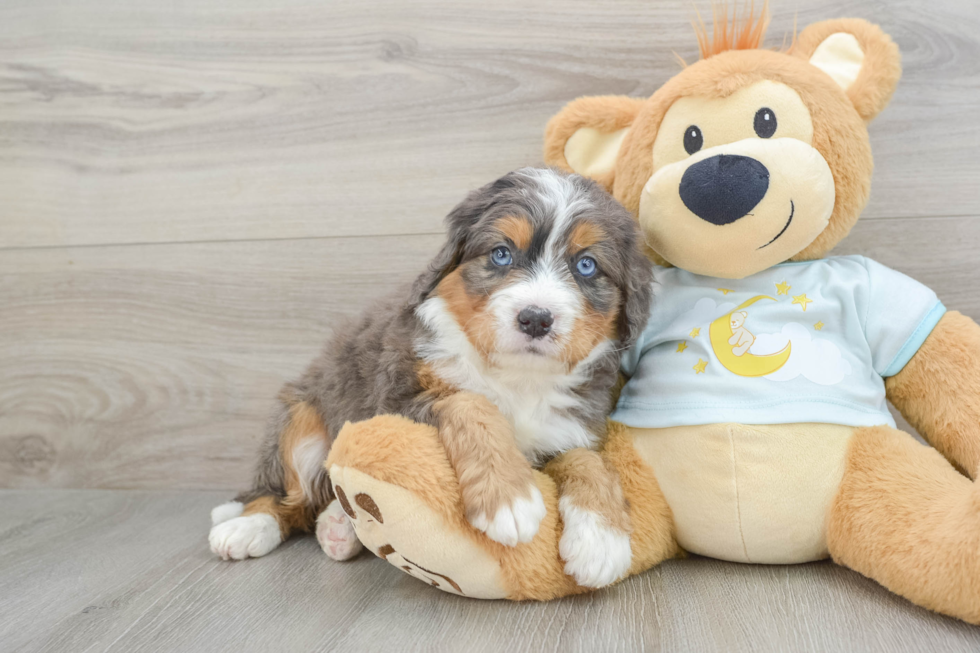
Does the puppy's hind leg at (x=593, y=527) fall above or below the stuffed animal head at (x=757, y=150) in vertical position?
below

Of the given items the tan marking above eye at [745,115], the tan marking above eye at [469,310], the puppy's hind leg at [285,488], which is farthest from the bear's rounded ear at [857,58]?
the puppy's hind leg at [285,488]

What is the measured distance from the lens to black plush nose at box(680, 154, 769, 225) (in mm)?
1448

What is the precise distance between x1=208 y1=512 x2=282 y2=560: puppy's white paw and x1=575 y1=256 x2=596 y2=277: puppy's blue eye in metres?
1.05

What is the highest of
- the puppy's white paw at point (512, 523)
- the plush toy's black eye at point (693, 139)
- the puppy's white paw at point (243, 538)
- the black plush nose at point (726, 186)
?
the plush toy's black eye at point (693, 139)

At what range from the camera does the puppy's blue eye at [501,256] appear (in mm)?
1463

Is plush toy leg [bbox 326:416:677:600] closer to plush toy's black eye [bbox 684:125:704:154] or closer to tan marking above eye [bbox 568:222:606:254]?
tan marking above eye [bbox 568:222:606:254]

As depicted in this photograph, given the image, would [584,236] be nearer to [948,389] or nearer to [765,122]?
[765,122]

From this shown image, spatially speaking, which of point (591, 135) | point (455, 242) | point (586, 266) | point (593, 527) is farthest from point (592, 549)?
point (591, 135)

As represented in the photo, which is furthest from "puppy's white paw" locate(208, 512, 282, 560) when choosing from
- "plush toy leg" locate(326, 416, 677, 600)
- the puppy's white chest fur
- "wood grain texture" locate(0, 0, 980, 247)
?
"wood grain texture" locate(0, 0, 980, 247)

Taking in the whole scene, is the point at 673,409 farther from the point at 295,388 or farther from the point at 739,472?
the point at 295,388

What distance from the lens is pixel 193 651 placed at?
129 cm

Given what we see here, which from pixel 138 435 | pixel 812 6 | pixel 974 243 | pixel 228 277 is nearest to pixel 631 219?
pixel 812 6

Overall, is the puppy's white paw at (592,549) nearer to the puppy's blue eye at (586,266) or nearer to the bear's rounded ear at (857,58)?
the puppy's blue eye at (586,266)

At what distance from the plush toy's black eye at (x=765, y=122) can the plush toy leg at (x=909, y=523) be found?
0.67 metres
